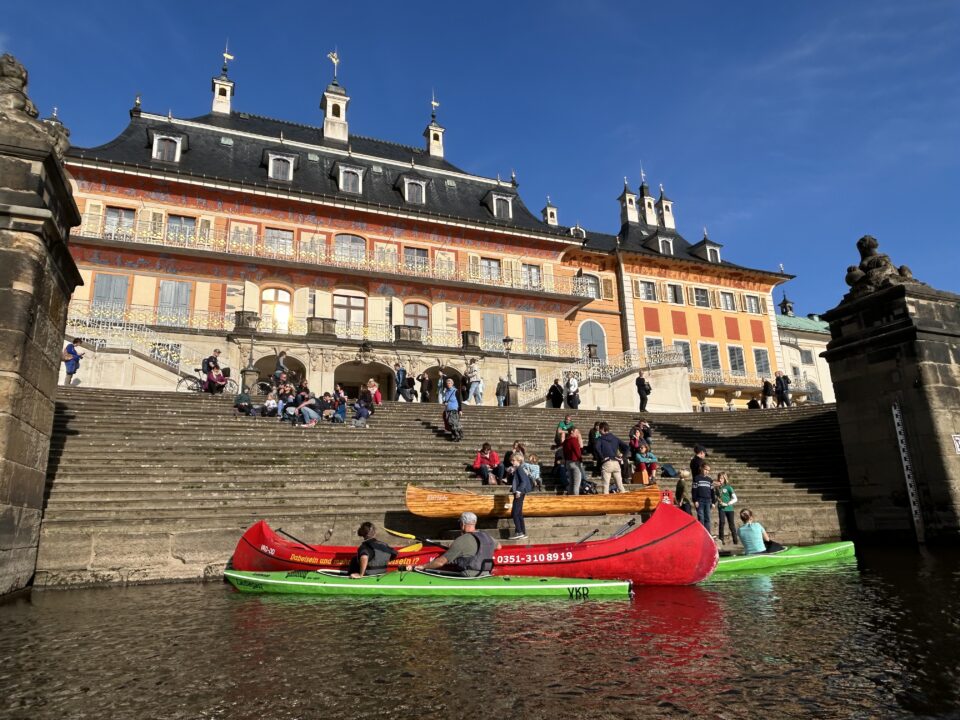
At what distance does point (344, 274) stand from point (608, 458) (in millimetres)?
19891

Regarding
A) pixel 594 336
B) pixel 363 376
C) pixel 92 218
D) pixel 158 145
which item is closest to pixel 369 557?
pixel 363 376

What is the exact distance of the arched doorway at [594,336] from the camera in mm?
36281

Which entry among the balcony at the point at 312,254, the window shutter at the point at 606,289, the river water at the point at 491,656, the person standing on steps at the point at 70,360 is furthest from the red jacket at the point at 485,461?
the window shutter at the point at 606,289

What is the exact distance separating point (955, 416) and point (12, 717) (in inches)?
578

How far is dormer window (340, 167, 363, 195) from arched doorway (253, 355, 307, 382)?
32.3 feet

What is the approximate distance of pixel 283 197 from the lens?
28875 millimetres

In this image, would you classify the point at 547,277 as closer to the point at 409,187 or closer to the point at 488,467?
the point at 409,187

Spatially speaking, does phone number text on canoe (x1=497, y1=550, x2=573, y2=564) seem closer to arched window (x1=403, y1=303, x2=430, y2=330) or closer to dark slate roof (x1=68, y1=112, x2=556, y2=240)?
arched window (x1=403, y1=303, x2=430, y2=330)

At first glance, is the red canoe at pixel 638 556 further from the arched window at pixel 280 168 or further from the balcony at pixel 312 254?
the arched window at pixel 280 168

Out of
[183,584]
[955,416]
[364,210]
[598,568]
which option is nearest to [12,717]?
[183,584]

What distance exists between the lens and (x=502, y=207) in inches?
1380

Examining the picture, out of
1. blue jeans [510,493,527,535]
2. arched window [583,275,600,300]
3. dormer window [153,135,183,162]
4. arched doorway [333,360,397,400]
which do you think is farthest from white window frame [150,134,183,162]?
blue jeans [510,493,527,535]

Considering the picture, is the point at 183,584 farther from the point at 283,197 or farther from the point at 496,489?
the point at 283,197

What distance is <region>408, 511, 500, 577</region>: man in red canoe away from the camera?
7.27 m
